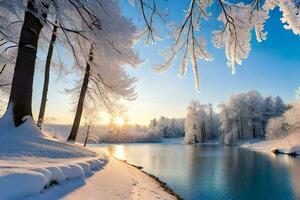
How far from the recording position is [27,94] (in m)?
7.48

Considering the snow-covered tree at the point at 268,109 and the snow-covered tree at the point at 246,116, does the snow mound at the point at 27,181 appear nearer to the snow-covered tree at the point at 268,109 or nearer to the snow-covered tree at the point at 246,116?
the snow-covered tree at the point at 246,116

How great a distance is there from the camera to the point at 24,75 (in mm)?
7371

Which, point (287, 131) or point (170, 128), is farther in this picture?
point (170, 128)

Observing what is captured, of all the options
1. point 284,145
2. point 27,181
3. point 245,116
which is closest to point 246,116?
point 245,116

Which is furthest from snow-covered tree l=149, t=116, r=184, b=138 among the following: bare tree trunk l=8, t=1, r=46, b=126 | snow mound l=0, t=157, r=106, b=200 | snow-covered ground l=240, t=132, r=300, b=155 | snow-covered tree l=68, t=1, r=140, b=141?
snow mound l=0, t=157, r=106, b=200

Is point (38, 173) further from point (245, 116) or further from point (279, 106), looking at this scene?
point (279, 106)

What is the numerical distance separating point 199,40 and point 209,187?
40.2 feet

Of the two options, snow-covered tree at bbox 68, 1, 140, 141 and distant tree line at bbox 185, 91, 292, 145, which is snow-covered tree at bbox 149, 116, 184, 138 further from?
snow-covered tree at bbox 68, 1, 140, 141

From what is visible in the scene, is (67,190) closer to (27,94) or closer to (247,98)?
(27,94)

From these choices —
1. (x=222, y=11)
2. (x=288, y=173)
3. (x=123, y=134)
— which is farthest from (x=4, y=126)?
(x=123, y=134)

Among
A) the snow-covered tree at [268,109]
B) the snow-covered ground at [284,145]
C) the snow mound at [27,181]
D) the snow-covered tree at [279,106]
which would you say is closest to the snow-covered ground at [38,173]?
the snow mound at [27,181]

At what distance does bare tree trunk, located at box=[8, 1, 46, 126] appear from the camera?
7328mm

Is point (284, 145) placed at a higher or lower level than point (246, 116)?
lower

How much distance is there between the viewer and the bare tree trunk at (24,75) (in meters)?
7.33
